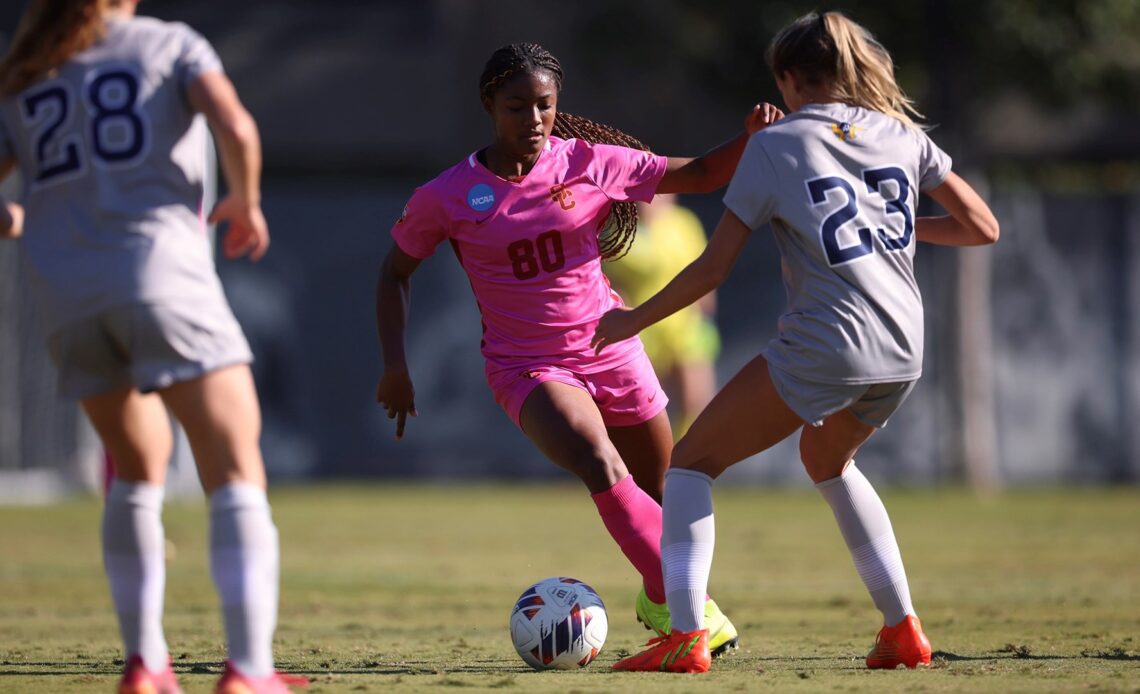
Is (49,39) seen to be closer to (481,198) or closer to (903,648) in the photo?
(481,198)

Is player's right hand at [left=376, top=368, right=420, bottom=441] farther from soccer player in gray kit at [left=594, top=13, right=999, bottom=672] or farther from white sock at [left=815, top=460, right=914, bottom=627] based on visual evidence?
white sock at [left=815, top=460, right=914, bottom=627]

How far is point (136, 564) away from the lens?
15.7ft

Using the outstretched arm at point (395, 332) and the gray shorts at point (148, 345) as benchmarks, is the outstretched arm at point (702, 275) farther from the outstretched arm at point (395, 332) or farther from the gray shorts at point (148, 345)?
the gray shorts at point (148, 345)

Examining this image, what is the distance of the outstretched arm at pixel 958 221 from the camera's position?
571 centimetres

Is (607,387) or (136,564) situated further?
(607,387)

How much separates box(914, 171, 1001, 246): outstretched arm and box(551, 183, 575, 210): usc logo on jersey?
1.25 m

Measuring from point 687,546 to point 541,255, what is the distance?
4.21ft

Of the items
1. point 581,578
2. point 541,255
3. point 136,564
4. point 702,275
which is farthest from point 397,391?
point 581,578

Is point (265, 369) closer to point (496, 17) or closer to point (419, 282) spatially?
point (419, 282)

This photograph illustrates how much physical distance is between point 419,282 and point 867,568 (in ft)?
40.5

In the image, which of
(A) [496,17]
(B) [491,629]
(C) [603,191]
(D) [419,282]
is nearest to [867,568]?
(C) [603,191]

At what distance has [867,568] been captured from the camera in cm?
584

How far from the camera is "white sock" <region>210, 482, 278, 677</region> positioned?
452 centimetres

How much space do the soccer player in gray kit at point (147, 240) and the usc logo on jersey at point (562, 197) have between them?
178cm
